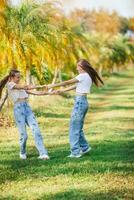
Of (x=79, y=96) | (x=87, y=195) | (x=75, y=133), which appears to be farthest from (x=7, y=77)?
(x=87, y=195)

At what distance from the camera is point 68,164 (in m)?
12.4

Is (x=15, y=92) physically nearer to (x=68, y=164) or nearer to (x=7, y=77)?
(x=7, y=77)

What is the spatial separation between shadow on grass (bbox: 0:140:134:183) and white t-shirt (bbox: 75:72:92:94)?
1498 mm

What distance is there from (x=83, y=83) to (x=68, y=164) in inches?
75.7

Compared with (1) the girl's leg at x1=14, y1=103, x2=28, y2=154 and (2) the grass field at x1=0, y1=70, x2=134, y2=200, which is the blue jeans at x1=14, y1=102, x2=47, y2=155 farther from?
(2) the grass field at x1=0, y1=70, x2=134, y2=200

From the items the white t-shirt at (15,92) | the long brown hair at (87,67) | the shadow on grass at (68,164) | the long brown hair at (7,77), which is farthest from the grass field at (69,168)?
the long brown hair at (87,67)

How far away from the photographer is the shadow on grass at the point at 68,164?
11602mm

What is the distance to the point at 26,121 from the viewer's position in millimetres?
13539

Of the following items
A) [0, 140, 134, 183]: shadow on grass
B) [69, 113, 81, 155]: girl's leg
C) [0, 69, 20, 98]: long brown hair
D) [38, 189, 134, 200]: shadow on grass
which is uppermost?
[0, 69, 20, 98]: long brown hair

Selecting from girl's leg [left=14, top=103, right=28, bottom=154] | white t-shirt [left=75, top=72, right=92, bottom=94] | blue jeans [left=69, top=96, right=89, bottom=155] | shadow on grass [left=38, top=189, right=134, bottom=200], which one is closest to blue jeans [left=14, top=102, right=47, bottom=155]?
girl's leg [left=14, top=103, right=28, bottom=154]

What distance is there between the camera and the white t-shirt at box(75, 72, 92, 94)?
13227mm

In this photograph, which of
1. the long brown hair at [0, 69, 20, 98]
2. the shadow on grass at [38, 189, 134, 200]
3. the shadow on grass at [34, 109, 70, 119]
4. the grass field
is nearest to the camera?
the shadow on grass at [38, 189, 134, 200]

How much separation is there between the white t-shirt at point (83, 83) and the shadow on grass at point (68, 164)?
1498 millimetres

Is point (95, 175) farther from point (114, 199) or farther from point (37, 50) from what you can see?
point (37, 50)
